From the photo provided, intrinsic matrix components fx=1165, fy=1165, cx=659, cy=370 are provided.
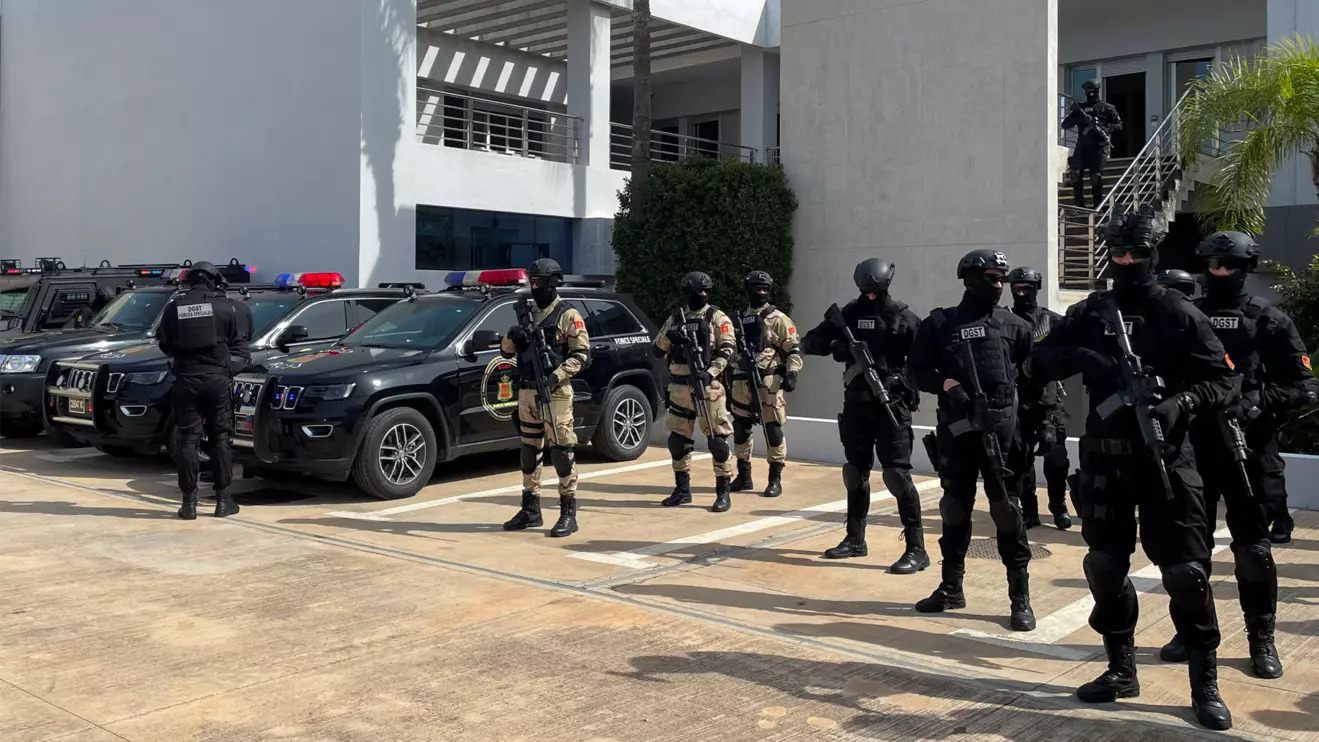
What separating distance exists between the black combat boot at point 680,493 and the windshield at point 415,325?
229 centimetres

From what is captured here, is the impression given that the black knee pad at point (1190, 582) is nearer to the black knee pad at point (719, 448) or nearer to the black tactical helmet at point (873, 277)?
the black tactical helmet at point (873, 277)

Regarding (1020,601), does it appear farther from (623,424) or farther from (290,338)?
(290,338)

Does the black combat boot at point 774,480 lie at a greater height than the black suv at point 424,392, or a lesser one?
lesser

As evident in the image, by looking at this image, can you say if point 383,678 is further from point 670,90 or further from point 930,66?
point 670,90

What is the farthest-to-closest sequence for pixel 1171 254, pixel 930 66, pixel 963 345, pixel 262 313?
1. pixel 1171 254
2. pixel 930 66
3. pixel 262 313
4. pixel 963 345

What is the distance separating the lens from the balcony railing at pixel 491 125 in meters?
18.1

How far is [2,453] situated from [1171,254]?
1653cm

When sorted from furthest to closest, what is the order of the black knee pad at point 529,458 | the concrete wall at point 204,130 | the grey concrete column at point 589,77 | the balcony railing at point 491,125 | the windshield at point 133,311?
the grey concrete column at point 589,77 < the balcony railing at point 491,125 < the concrete wall at point 204,130 < the windshield at point 133,311 < the black knee pad at point 529,458

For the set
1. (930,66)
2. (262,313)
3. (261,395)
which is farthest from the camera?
(930,66)

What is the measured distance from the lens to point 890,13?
48.6ft

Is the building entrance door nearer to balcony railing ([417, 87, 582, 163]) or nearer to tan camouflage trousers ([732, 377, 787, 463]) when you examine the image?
balcony railing ([417, 87, 582, 163])

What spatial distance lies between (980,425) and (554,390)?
10.6 ft

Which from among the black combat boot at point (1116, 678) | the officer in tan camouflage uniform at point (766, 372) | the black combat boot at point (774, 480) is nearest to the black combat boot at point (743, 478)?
the officer in tan camouflage uniform at point (766, 372)

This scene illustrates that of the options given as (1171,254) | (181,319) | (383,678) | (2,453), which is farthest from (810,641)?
(1171,254)
